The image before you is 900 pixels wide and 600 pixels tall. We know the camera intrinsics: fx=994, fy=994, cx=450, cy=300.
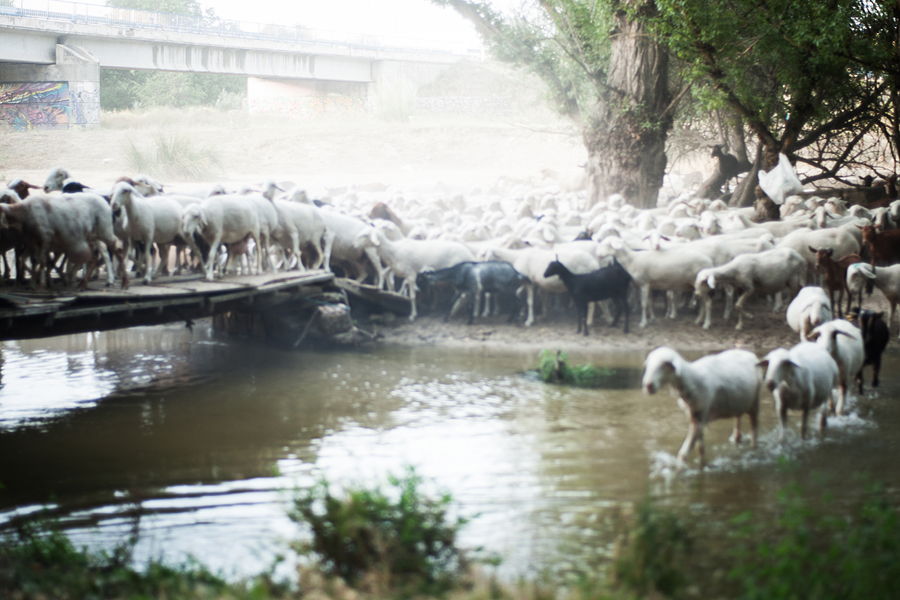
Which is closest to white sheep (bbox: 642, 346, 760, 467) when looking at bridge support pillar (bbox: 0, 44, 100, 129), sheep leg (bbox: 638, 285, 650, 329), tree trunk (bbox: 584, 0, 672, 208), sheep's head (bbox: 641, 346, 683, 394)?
sheep's head (bbox: 641, 346, 683, 394)

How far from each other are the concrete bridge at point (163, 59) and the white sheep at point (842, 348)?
949 inches

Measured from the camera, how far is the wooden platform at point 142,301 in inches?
373

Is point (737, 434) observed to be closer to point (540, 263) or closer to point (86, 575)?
point (86, 575)

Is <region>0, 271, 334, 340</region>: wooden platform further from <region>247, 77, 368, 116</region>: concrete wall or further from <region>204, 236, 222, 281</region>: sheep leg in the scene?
<region>247, 77, 368, 116</region>: concrete wall

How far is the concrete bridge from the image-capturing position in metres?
29.4

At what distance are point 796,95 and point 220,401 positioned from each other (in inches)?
474

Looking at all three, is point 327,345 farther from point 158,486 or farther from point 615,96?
point 615,96

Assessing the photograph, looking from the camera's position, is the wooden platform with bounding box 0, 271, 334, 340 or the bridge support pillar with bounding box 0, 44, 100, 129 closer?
the wooden platform with bounding box 0, 271, 334, 340

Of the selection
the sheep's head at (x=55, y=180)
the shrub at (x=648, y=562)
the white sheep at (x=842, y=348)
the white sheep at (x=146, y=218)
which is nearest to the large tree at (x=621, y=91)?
the white sheep at (x=146, y=218)

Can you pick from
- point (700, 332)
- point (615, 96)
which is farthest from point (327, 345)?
point (615, 96)

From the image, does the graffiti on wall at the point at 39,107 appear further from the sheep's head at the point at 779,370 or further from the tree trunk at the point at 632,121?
the sheep's head at the point at 779,370

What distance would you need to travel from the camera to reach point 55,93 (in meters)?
31.7

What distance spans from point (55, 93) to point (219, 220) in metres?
21.8

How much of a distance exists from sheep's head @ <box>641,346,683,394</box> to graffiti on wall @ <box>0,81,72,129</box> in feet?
92.2
